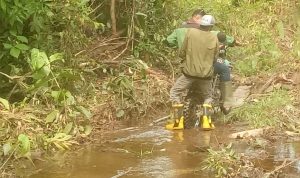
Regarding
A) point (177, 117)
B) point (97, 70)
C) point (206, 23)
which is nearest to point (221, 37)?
point (206, 23)

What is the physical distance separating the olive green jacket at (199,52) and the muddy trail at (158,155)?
89 centimetres

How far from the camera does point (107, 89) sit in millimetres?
9281

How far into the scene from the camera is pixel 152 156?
6941mm

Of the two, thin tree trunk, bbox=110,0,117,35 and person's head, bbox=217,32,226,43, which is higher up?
thin tree trunk, bbox=110,0,117,35

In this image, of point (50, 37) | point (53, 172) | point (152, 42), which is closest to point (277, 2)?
point (152, 42)

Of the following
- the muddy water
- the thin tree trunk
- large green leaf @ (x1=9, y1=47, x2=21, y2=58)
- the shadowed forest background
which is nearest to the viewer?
the muddy water

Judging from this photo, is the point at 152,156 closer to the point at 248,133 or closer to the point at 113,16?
the point at 248,133

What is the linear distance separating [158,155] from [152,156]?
0.29 feet

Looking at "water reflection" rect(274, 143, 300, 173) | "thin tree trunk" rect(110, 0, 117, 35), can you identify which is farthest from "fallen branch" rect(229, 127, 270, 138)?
"thin tree trunk" rect(110, 0, 117, 35)

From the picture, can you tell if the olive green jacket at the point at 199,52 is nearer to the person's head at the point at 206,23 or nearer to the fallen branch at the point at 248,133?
the person's head at the point at 206,23

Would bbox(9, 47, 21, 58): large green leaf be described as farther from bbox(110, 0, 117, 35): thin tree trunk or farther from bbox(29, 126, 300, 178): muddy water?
bbox(110, 0, 117, 35): thin tree trunk

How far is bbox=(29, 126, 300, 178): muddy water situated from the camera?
20.5ft

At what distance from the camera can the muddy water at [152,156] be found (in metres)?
6.26

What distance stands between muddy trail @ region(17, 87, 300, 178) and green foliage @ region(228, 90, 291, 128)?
0.64 feet
